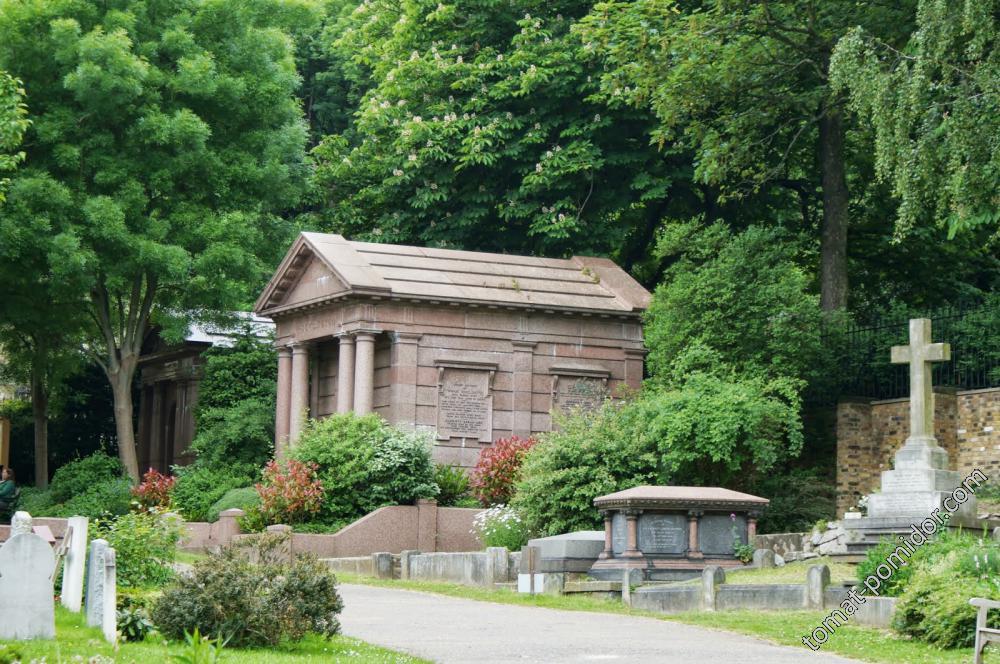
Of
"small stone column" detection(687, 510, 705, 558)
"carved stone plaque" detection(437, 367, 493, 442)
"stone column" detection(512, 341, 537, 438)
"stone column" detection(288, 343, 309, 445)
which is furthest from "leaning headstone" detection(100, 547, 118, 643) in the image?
"stone column" detection(288, 343, 309, 445)

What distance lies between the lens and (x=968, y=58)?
22891mm

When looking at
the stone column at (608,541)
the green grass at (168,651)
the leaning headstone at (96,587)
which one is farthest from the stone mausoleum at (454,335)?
the green grass at (168,651)

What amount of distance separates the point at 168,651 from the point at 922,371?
12.9 m

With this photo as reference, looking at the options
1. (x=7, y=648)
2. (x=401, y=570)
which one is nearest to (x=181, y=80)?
(x=401, y=570)

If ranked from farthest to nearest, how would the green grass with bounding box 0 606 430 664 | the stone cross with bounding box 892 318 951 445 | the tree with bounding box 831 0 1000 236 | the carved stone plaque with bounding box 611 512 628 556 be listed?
the tree with bounding box 831 0 1000 236 < the stone cross with bounding box 892 318 951 445 < the carved stone plaque with bounding box 611 512 628 556 < the green grass with bounding box 0 606 430 664

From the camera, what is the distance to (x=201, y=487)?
33969mm

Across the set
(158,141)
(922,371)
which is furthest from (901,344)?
(158,141)

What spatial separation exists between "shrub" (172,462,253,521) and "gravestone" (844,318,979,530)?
16.2m

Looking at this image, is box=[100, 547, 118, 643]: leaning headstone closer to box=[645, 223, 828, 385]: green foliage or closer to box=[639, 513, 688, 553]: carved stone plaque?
box=[639, 513, 688, 553]: carved stone plaque

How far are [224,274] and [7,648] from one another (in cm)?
2480

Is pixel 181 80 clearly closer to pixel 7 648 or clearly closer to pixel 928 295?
pixel 928 295

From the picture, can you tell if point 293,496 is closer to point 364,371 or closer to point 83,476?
point 364,371

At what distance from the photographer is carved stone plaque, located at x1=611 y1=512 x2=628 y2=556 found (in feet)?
68.8

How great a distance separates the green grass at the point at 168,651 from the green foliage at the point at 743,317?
50.5ft
